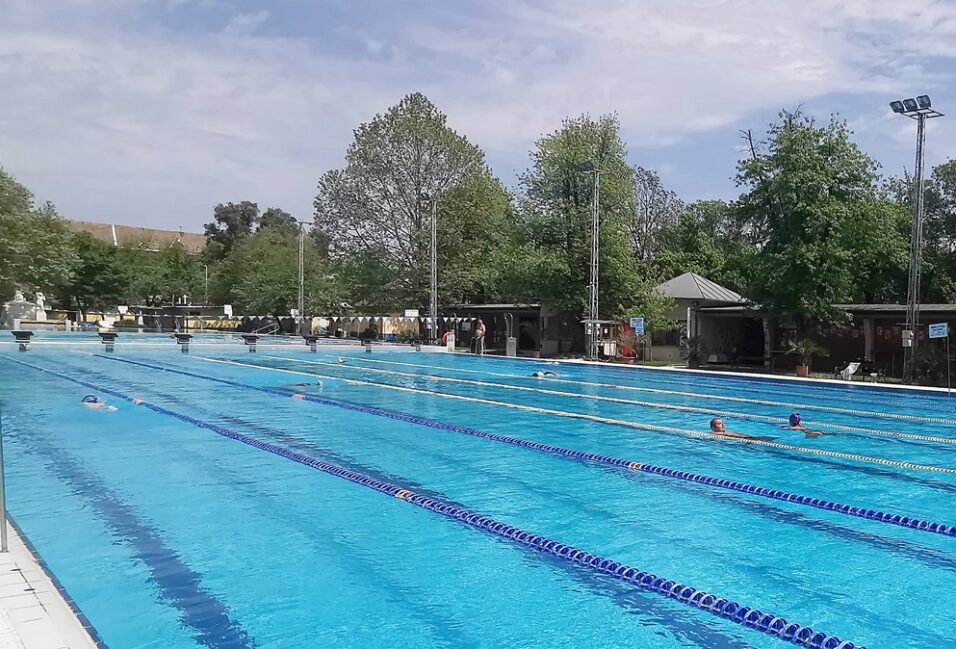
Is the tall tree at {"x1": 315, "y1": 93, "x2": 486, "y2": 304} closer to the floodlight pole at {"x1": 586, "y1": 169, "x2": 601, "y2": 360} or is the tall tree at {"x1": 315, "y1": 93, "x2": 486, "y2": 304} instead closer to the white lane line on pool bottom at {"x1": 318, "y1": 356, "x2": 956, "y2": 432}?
the floodlight pole at {"x1": 586, "y1": 169, "x2": 601, "y2": 360}

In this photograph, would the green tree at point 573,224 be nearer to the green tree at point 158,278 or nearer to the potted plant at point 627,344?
the potted plant at point 627,344

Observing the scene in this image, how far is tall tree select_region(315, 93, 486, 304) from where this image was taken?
3975 cm

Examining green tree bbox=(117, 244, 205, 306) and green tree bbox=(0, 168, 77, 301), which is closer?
green tree bbox=(0, 168, 77, 301)

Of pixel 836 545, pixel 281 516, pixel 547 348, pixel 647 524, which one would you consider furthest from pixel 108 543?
pixel 547 348

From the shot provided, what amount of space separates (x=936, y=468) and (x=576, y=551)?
562 centimetres

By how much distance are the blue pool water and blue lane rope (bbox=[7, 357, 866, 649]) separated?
8 centimetres

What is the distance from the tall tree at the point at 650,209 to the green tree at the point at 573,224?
15.4 metres

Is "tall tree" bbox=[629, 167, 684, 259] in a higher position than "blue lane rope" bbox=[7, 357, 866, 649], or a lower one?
higher

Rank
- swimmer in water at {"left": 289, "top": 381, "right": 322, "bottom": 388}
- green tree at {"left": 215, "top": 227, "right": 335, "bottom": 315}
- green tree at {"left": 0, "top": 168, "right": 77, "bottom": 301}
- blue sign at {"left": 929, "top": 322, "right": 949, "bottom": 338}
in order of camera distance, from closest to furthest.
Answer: swimmer in water at {"left": 289, "top": 381, "right": 322, "bottom": 388}, blue sign at {"left": 929, "top": 322, "right": 949, "bottom": 338}, green tree at {"left": 0, "top": 168, "right": 77, "bottom": 301}, green tree at {"left": 215, "top": 227, "right": 335, "bottom": 315}

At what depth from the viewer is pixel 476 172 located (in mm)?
41250

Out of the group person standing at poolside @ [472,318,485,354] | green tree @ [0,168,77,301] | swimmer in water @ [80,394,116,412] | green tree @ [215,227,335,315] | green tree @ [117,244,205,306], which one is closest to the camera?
swimmer in water @ [80,394,116,412]

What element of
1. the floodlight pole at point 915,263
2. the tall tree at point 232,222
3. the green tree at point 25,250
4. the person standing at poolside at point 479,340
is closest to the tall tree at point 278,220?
the tall tree at point 232,222

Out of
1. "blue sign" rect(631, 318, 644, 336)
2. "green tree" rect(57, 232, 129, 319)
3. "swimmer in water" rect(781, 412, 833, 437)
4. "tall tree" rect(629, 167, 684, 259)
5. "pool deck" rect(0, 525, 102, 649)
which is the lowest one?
"swimmer in water" rect(781, 412, 833, 437)

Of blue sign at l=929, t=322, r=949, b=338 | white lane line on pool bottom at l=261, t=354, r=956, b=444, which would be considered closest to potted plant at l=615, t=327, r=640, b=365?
white lane line on pool bottom at l=261, t=354, r=956, b=444
